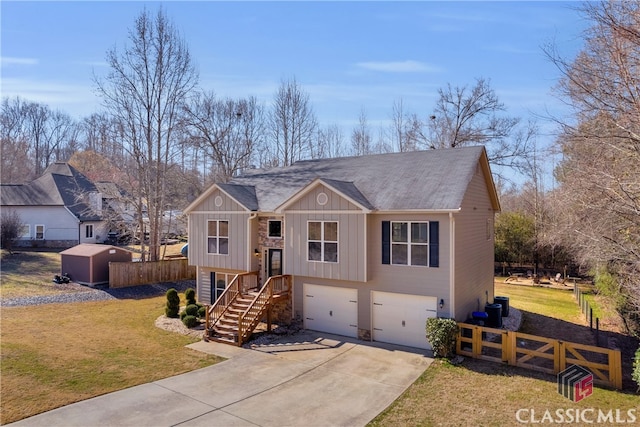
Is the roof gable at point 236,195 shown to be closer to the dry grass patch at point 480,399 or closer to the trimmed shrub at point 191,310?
the trimmed shrub at point 191,310

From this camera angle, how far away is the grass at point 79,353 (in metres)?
9.20

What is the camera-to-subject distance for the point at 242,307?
1468 cm

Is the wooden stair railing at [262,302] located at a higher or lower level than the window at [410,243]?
lower

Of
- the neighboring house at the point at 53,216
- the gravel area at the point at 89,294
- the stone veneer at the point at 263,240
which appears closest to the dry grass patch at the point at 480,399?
the stone veneer at the point at 263,240

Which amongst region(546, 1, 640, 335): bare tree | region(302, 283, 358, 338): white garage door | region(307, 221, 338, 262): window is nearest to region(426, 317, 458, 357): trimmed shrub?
region(302, 283, 358, 338): white garage door

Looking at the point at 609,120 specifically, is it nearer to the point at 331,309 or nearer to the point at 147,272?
the point at 331,309

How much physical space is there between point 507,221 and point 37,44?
3030 cm

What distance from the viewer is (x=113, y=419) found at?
8.02 m

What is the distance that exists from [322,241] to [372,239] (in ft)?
6.05

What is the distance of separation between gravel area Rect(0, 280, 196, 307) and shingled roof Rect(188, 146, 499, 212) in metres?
8.53

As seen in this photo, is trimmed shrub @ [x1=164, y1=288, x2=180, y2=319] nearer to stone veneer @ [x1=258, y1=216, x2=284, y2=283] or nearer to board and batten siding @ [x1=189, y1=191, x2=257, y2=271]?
board and batten siding @ [x1=189, y1=191, x2=257, y2=271]

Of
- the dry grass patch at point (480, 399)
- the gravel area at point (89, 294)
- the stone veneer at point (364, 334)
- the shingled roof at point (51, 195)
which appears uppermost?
the shingled roof at point (51, 195)

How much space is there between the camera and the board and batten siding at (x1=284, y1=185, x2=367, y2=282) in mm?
13430

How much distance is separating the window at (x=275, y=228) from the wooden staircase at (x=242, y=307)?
1814 mm
